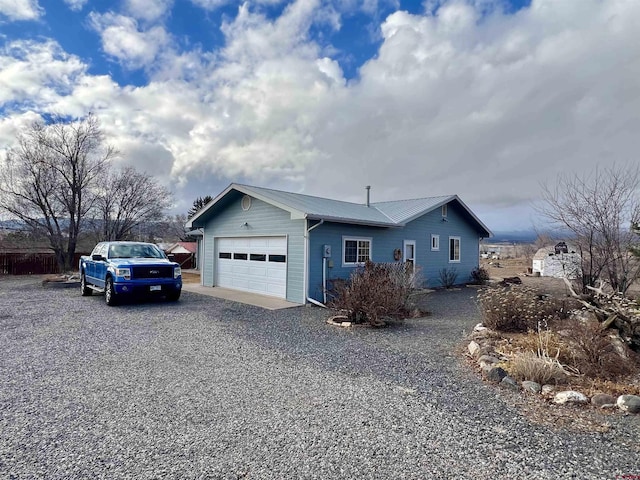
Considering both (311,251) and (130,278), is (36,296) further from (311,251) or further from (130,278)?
(311,251)

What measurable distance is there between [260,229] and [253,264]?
1395mm

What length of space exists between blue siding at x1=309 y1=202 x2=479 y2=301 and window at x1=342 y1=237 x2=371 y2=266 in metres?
0.17

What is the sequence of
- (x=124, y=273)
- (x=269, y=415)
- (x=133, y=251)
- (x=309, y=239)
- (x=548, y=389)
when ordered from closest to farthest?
(x=269, y=415)
(x=548, y=389)
(x=124, y=273)
(x=309, y=239)
(x=133, y=251)

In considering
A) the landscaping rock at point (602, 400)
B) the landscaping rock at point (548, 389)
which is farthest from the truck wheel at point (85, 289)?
the landscaping rock at point (602, 400)

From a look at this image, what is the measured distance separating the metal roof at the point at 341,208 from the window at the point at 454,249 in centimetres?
150

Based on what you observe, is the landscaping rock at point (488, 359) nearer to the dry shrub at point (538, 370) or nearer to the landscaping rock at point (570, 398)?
the dry shrub at point (538, 370)

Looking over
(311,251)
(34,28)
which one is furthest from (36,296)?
(311,251)

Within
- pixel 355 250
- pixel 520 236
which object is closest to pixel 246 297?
pixel 355 250

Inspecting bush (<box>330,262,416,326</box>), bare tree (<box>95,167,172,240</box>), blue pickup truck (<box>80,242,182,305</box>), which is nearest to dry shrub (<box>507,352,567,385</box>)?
bush (<box>330,262,416,326</box>)

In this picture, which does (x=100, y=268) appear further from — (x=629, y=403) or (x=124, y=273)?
(x=629, y=403)

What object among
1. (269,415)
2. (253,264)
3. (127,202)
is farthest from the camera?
(127,202)

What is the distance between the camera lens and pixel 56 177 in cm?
2169

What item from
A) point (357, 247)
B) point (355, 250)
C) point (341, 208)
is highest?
point (341, 208)

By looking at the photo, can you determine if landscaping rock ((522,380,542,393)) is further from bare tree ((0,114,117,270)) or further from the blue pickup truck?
bare tree ((0,114,117,270))
